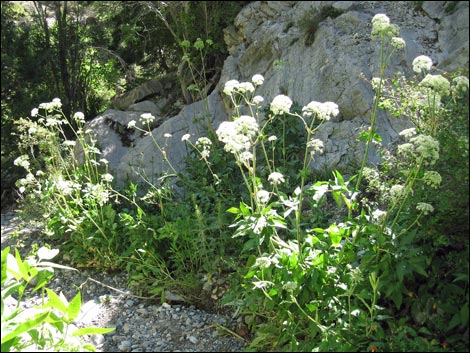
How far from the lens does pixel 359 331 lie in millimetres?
2986

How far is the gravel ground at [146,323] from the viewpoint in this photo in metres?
3.68

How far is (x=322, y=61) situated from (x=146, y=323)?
360 centimetres

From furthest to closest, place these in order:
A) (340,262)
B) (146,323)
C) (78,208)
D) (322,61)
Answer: (322,61) → (78,208) → (146,323) → (340,262)

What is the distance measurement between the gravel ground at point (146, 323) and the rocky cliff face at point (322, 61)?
1.24 metres

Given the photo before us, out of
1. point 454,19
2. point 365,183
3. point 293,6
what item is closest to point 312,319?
point 365,183

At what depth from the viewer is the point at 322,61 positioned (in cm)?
617

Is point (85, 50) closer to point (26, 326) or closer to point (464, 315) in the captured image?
point (26, 326)

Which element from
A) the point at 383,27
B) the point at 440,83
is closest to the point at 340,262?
the point at 440,83

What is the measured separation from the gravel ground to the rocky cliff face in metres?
1.24

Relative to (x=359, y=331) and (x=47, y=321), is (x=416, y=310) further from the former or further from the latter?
(x=47, y=321)

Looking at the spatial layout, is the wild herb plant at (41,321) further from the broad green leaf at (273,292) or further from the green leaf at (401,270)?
the green leaf at (401,270)

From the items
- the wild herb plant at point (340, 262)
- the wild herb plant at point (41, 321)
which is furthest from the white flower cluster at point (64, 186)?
the wild herb plant at point (340, 262)

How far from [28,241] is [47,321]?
2.95 m

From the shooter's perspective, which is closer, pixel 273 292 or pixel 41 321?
pixel 41 321
